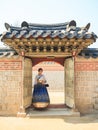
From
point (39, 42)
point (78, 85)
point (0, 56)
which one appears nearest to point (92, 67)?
point (78, 85)

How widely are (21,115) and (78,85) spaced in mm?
2288

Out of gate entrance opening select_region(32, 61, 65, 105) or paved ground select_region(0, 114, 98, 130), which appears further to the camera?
gate entrance opening select_region(32, 61, 65, 105)

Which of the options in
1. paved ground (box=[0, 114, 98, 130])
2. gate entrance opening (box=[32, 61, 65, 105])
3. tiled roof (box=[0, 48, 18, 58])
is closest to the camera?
paved ground (box=[0, 114, 98, 130])

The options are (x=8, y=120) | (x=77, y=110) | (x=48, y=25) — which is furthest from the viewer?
(x=48, y=25)

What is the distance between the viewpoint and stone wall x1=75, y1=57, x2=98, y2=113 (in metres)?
8.05

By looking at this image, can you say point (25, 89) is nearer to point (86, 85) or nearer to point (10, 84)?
point (10, 84)

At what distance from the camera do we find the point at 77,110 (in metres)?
7.73

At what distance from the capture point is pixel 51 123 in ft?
22.0

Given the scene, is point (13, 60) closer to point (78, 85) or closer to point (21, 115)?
point (21, 115)

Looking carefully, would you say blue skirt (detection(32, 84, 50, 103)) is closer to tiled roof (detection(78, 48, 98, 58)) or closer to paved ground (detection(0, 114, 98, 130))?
paved ground (detection(0, 114, 98, 130))

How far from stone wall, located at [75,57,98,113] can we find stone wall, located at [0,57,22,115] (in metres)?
2.10

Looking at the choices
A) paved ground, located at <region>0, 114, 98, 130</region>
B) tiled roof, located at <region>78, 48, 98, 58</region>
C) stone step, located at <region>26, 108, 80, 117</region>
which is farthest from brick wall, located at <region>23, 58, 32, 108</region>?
tiled roof, located at <region>78, 48, 98, 58</region>

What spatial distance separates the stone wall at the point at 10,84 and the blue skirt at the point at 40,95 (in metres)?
0.83

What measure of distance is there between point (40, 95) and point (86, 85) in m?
1.80
